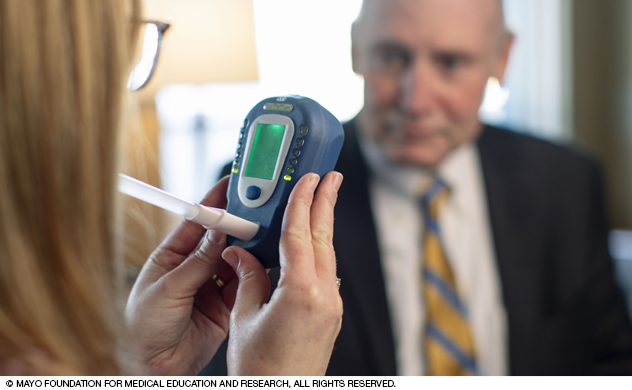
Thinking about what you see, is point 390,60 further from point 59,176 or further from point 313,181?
point 59,176

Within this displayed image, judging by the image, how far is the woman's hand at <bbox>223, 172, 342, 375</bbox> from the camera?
31cm

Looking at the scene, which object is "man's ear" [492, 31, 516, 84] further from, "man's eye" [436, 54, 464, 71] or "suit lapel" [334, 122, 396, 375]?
"suit lapel" [334, 122, 396, 375]

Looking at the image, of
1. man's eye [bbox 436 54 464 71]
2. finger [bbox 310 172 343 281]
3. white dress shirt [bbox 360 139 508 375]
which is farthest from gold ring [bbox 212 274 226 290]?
man's eye [bbox 436 54 464 71]

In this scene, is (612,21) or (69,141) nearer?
(69,141)

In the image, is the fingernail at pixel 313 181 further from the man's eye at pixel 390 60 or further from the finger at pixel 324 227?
the man's eye at pixel 390 60

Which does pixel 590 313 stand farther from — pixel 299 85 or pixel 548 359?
pixel 299 85

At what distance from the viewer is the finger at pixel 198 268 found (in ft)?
1.22

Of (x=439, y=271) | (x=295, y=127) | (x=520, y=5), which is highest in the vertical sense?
(x=520, y=5)

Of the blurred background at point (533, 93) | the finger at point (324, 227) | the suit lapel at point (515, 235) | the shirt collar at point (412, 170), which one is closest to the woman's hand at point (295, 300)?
the finger at point (324, 227)

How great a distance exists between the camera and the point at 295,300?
12.3 inches

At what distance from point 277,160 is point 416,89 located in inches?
10.4

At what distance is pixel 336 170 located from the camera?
37 cm

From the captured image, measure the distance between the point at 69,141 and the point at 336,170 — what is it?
0.18m

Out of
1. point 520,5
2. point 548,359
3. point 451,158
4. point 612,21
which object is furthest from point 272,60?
point 612,21
